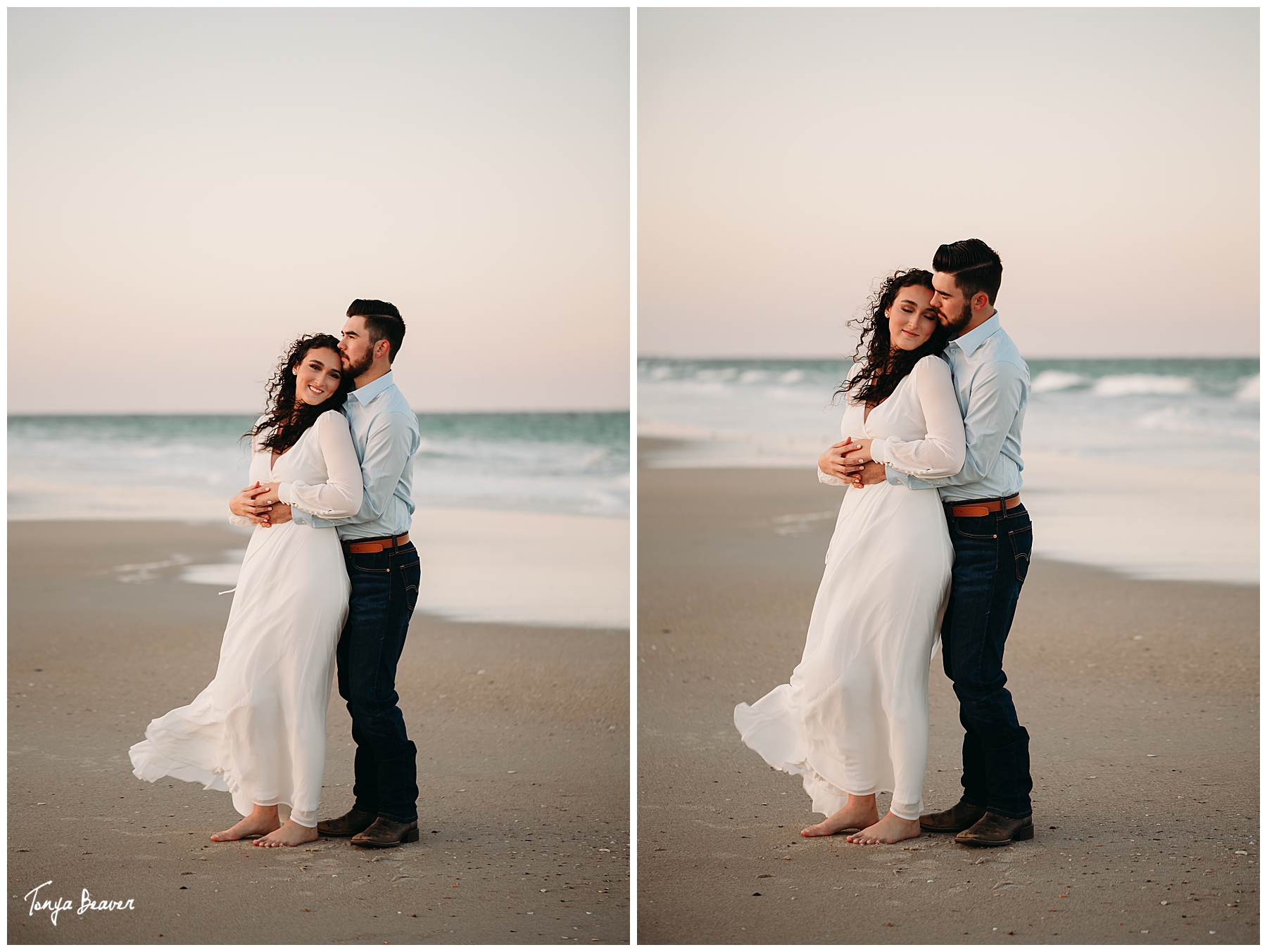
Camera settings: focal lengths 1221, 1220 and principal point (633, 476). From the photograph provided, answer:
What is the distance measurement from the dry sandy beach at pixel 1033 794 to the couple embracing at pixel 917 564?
0.75 ft

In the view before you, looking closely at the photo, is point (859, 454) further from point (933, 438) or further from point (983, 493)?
point (983, 493)

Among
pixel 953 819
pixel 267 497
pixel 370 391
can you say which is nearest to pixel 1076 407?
pixel 953 819

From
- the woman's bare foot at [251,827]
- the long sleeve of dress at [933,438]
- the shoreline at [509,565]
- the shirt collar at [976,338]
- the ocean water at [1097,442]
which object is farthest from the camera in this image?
the ocean water at [1097,442]

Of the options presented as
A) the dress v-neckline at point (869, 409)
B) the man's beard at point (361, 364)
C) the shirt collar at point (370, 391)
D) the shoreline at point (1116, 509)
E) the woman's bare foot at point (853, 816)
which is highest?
the man's beard at point (361, 364)

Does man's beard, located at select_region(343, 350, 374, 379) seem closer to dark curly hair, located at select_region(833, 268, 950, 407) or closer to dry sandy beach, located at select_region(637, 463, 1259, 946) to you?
dark curly hair, located at select_region(833, 268, 950, 407)

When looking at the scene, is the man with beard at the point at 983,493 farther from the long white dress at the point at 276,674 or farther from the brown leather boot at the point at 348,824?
the brown leather boot at the point at 348,824

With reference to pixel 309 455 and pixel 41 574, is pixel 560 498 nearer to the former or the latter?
pixel 41 574

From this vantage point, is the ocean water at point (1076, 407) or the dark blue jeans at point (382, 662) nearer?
the dark blue jeans at point (382, 662)

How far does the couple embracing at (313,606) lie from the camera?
11.1 feet

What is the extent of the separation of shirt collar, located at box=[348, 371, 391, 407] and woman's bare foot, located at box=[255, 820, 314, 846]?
1.21 m

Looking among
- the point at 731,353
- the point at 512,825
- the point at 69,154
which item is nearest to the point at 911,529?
the point at 512,825

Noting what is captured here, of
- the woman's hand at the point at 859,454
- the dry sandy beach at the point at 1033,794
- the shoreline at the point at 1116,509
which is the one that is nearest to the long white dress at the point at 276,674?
the dry sandy beach at the point at 1033,794

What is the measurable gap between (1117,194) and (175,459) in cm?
919

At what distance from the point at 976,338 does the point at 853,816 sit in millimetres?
1389
